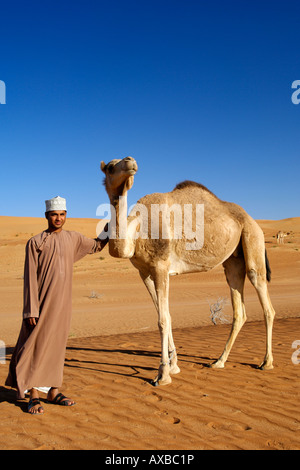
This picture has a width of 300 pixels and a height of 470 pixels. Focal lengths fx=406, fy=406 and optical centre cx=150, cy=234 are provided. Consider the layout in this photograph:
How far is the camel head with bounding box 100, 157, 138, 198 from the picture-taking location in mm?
4872

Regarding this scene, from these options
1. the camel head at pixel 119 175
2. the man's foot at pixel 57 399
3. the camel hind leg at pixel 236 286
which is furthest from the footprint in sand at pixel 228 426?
the camel head at pixel 119 175

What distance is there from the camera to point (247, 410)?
470 cm

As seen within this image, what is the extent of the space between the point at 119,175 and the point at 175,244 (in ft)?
4.70

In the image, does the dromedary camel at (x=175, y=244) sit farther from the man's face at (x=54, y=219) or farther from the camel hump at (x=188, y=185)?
the man's face at (x=54, y=219)

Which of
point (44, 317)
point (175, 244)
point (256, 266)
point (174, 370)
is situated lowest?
point (174, 370)

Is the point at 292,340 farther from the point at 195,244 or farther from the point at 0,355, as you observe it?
the point at 0,355

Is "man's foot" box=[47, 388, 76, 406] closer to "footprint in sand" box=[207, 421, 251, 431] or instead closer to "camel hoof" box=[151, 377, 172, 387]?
"camel hoof" box=[151, 377, 172, 387]

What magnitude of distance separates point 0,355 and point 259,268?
16.9 feet

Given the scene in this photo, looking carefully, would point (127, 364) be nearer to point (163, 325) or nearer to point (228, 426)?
point (163, 325)

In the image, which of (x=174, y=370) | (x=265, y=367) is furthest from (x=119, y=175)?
(x=265, y=367)

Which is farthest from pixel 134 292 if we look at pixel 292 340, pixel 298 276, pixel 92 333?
pixel 292 340

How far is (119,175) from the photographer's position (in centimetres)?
506

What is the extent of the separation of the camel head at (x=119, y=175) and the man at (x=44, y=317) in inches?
31.1

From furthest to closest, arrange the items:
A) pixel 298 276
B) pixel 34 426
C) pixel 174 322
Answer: pixel 298 276
pixel 174 322
pixel 34 426
